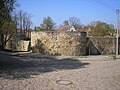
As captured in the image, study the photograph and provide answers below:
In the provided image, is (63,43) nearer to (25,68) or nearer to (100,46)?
(100,46)

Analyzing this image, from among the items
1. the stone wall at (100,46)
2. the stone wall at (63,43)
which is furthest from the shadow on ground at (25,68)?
the stone wall at (100,46)

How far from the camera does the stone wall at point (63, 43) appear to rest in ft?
100

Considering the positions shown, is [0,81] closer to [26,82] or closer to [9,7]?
[26,82]

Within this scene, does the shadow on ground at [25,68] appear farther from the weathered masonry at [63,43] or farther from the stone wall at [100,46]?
the stone wall at [100,46]

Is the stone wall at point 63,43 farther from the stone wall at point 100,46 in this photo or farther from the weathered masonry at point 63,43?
the stone wall at point 100,46

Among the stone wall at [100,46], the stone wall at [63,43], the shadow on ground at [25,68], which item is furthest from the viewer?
the stone wall at [100,46]

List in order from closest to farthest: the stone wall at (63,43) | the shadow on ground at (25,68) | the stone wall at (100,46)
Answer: the shadow on ground at (25,68)
the stone wall at (63,43)
the stone wall at (100,46)

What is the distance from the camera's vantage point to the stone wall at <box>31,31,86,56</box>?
30.6 m

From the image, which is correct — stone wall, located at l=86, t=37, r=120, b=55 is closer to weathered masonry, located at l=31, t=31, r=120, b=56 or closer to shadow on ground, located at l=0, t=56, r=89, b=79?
weathered masonry, located at l=31, t=31, r=120, b=56

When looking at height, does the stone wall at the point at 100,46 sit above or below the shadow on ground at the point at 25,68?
above

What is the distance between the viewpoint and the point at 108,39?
35.1 meters

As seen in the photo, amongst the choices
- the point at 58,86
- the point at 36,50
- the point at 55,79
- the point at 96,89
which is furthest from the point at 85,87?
the point at 36,50

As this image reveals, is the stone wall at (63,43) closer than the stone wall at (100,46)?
Yes

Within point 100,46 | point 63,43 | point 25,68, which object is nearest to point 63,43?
point 63,43
